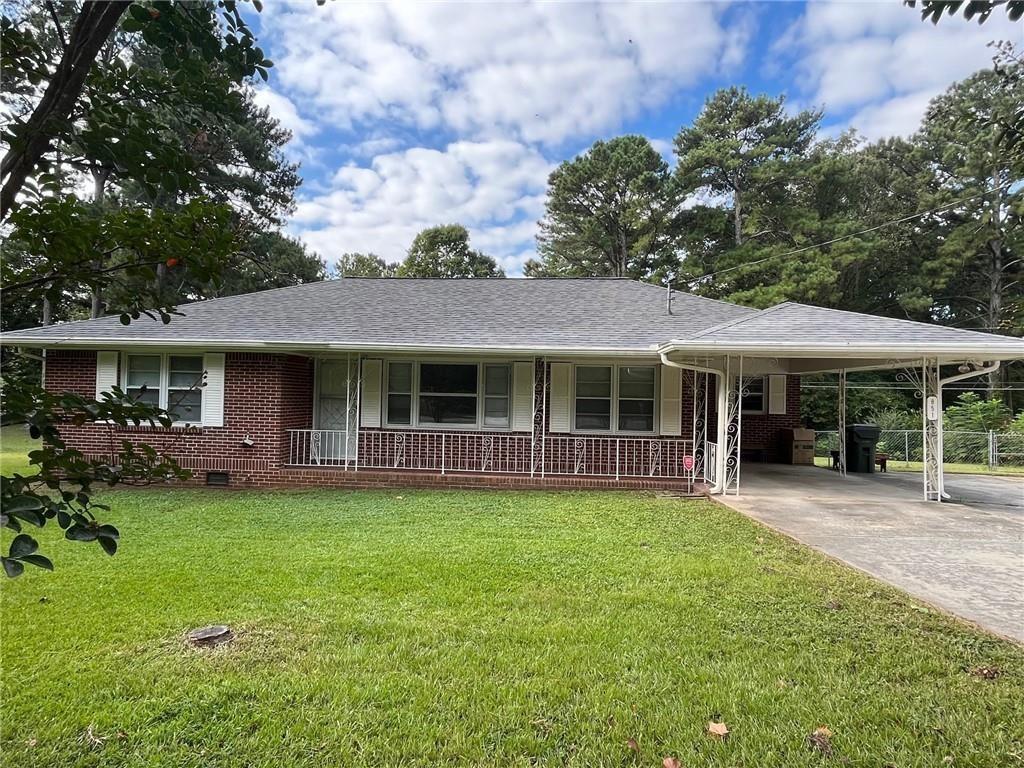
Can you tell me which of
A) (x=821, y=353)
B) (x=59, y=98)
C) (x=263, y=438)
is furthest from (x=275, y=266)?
(x=59, y=98)

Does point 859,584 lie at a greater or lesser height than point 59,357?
lesser

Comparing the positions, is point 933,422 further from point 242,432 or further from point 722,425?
point 242,432

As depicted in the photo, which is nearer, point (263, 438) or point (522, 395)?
point (263, 438)

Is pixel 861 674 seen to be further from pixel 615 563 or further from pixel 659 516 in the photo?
pixel 659 516

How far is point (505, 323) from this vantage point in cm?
1150

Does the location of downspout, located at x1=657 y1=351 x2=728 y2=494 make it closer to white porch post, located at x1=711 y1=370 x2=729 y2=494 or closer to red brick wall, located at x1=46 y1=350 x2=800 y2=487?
white porch post, located at x1=711 y1=370 x2=729 y2=494

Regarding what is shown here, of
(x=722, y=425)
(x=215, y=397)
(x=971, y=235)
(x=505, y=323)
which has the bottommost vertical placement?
(x=722, y=425)

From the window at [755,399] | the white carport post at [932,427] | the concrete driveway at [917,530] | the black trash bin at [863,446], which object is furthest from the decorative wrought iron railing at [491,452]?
the black trash bin at [863,446]

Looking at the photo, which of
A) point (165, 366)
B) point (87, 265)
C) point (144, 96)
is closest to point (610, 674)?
point (87, 265)

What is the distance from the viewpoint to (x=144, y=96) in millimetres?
1807

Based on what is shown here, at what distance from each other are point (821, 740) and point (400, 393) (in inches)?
377

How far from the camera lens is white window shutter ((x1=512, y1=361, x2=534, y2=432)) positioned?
1096 centimetres

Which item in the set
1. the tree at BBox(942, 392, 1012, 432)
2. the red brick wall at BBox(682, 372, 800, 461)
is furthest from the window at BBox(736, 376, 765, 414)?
the tree at BBox(942, 392, 1012, 432)

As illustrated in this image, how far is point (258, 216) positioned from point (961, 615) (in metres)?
29.8
